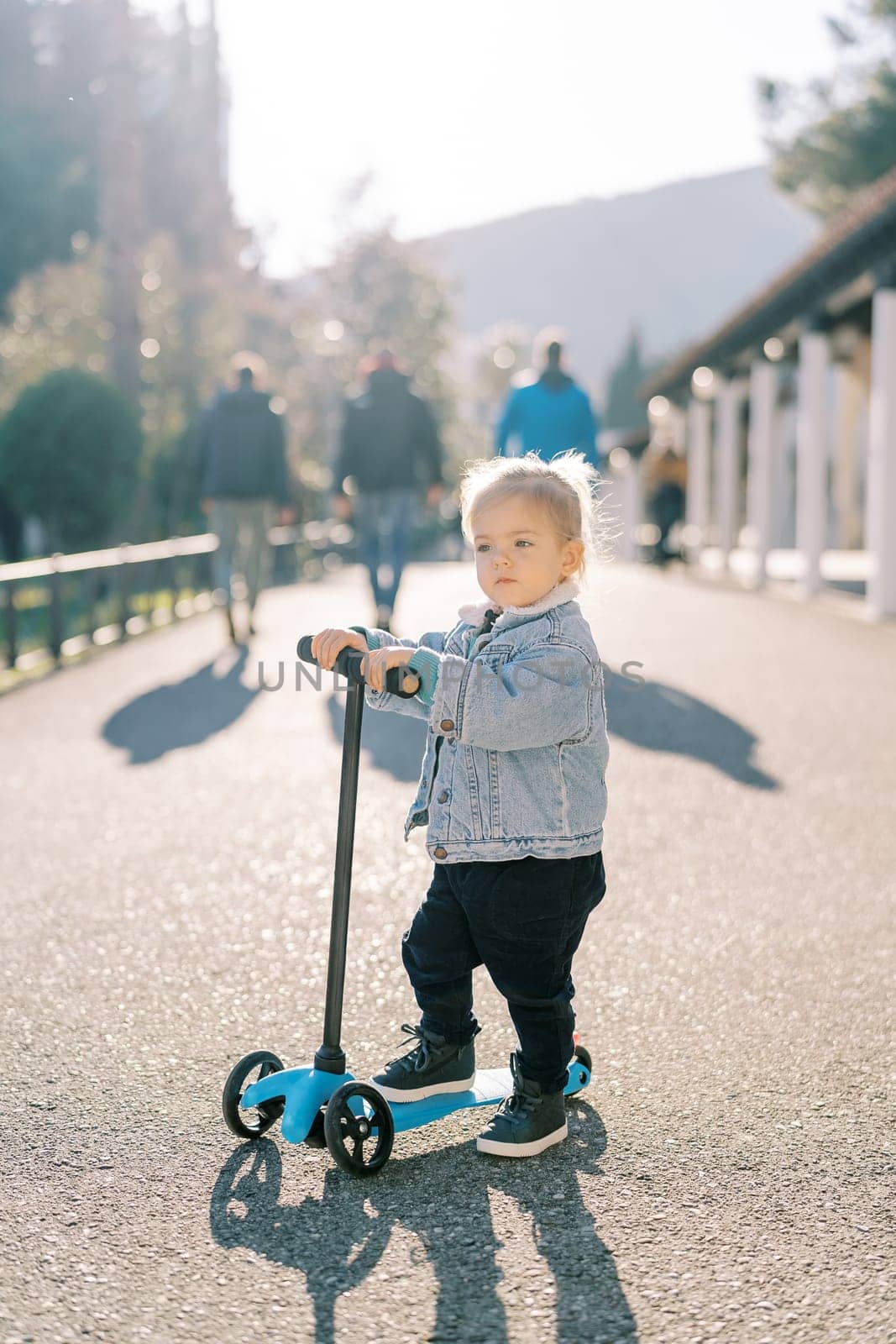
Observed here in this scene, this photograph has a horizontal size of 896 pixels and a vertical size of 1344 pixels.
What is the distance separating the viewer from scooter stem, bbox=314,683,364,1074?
9.78 ft

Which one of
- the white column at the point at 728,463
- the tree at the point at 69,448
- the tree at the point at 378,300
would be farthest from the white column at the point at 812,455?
the tree at the point at 378,300

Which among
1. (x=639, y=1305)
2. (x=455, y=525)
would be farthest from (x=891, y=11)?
(x=639, y=1305)

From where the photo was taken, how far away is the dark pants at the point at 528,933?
9.88ft

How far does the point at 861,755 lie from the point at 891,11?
111 ft

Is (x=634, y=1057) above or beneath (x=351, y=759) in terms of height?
beneath

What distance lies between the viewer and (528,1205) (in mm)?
2775

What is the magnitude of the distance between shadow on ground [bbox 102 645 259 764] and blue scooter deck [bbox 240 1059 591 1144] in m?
4.56

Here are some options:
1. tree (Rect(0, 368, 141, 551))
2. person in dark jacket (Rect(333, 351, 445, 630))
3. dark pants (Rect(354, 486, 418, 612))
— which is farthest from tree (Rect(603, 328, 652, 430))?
dark pants (Rect(354, 486, 418, 612))

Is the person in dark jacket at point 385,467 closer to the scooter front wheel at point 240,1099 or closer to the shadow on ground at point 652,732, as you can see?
the shadow on ground at point 652,732

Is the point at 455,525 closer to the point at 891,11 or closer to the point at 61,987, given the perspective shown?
the point at 891,11

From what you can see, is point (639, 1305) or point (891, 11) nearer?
point (639, 1305)

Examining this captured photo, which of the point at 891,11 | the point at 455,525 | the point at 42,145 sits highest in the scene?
the point at 891,11

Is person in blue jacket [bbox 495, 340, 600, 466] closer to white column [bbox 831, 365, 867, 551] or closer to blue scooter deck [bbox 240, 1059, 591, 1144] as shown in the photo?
blue scooter deck [bbox 240, 1059, 591, 1144]

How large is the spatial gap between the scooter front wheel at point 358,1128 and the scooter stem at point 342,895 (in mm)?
117
